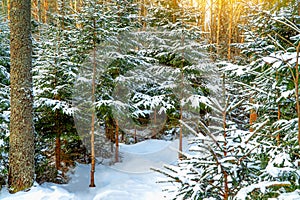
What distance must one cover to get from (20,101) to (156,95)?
574 centimetres

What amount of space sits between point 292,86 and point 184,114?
8.67m

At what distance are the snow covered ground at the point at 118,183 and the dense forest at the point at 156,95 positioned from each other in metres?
0.36

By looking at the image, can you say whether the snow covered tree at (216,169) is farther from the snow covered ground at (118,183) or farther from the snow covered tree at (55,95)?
the snow covered tree at (55,95)

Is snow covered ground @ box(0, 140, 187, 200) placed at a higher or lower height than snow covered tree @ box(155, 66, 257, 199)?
lower

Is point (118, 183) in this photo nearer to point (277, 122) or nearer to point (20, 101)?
point (20, 101)

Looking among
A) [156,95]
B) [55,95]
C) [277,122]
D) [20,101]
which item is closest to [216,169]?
[277,122]

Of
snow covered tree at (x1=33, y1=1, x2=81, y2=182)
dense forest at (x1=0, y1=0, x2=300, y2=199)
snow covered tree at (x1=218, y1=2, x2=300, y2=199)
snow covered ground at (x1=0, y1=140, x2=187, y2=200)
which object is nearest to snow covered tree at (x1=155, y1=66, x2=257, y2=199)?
dense forest at (x1=0, y1=0, x2=300, y2=199)

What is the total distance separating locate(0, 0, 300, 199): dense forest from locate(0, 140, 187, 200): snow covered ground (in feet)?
1.17

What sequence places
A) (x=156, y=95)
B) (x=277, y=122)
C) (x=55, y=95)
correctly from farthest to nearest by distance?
(x=156, y=95) < (x=55, y=95) < (x=277, y=122)

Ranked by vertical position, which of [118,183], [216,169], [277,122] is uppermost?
[277,122]

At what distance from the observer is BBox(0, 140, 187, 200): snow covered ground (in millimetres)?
5340

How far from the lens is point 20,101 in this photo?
17.0ft

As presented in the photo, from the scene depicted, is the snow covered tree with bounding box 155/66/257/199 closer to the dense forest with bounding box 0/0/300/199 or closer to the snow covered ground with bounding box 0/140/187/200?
the dense forest with bounding box 0/0/300/199

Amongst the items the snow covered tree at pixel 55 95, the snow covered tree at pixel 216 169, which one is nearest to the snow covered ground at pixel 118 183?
the snow covered tree at pixel 55 95
